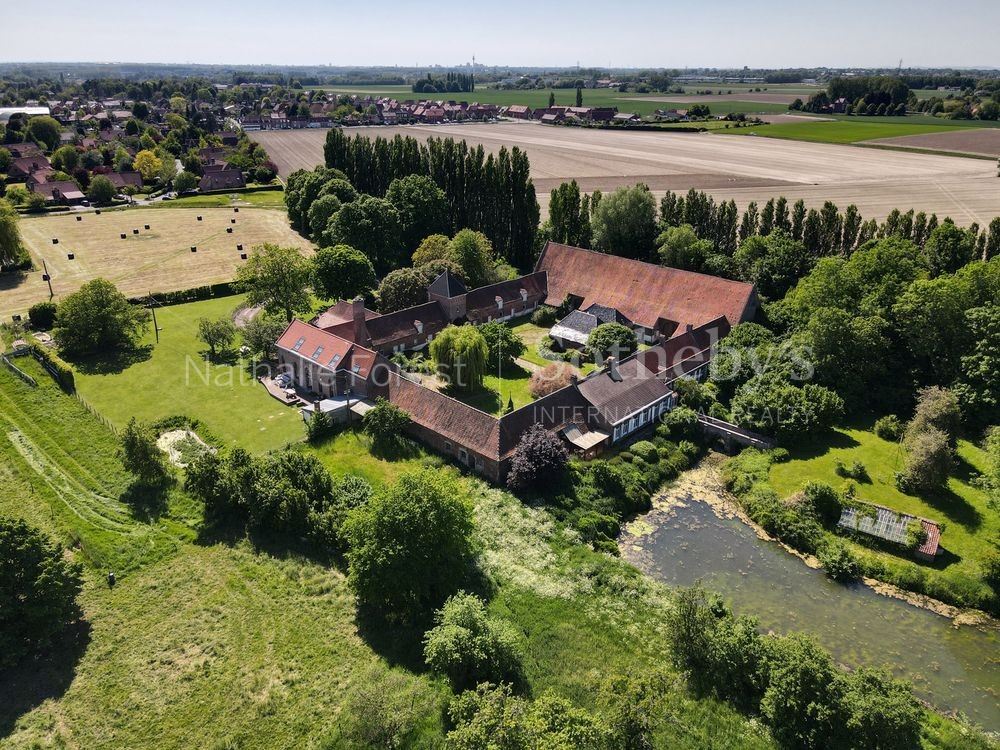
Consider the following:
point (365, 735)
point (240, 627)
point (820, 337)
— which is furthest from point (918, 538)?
point (240, 627)

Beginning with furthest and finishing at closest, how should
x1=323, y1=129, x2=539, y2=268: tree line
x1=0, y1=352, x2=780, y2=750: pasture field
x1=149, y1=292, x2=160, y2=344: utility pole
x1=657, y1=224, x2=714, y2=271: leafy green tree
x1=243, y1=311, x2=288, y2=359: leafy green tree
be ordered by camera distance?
x1=323, y1=129, x2=539, y2=268: tree line → x1=657, y1=224, x2=714, y2=271: leafy green tree → x1=149, y1=292, x2=160, y2=344: utility pole → x1=243, y1=311, x2=288, y2=359: leafy green tree → x1=0, y1=352, x2=780, y2=750: pasture field

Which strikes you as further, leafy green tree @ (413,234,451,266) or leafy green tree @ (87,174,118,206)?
leafy green tree @ (87,174,118,206)

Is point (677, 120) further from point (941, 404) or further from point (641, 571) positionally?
point (641, 571)

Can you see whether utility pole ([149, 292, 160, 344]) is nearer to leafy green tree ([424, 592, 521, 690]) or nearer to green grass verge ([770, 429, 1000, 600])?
leafy green tree ([424, 592, 521, 690])

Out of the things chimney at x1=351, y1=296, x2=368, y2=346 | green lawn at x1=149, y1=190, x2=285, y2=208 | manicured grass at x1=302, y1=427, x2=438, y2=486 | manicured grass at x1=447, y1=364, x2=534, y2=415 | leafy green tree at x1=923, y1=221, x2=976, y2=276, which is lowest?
manicured grass at x1=302, y1=427, x2=438, y2=486

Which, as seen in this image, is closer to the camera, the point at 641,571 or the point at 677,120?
the point at 641,571

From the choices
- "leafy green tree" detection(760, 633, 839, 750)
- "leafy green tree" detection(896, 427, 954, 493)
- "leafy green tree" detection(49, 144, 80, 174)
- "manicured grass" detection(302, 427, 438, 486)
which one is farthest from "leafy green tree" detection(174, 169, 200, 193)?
"leafy green tree" detection(760, 633, 839, 750)

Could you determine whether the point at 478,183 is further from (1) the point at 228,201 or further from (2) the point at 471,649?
(2) the point at 471,649
